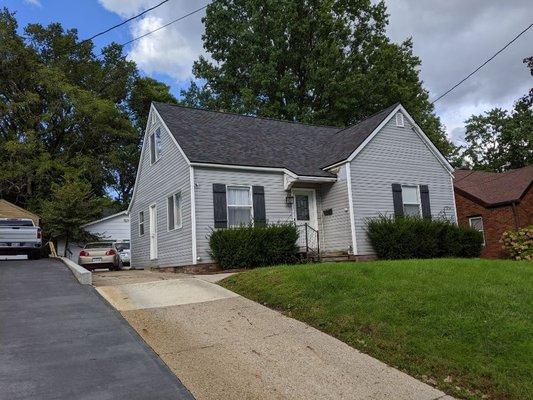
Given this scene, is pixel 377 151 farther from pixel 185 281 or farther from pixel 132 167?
pixel 132 167

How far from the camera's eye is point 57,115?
37219mm

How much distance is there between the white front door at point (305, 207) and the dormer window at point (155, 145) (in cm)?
557

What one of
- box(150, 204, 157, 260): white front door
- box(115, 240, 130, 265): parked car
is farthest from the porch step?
box(115, 240, 130, 265): parked car

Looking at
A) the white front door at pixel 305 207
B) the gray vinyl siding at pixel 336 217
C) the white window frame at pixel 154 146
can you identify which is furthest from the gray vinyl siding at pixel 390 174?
the white window frame at pixel 154 146

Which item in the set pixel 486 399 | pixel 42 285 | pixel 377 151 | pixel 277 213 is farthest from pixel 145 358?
pixel 377 151

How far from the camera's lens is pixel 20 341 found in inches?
245

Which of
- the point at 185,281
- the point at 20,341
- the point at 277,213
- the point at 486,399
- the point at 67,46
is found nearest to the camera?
the point at 486,399

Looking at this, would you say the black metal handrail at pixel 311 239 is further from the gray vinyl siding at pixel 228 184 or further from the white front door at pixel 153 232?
the white front door at pixel 153 232

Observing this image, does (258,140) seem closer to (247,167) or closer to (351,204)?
(247,167)

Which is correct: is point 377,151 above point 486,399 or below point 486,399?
above

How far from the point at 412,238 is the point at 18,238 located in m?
14.9

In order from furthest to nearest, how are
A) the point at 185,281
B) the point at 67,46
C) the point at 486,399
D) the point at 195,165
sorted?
the point at 67,46 < the point at 195,165 < the point at 185,281 < the point at 486,399

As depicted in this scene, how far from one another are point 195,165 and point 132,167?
30.3 metres

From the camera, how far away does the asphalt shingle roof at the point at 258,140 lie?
1577 cm
